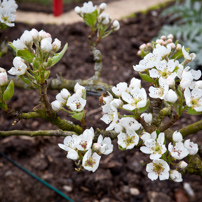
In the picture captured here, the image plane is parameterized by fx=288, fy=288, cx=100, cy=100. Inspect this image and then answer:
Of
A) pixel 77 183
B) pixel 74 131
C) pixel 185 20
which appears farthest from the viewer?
pixel 185 20

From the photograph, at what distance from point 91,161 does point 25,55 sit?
38 centimetres

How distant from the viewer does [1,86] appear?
2.89 feet

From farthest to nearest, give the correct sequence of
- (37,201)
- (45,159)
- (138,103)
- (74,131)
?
(45,159), (37,201), (74,131), (138,103)

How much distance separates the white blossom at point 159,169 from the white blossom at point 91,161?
0.17 meters

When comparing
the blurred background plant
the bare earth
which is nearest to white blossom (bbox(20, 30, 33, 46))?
the blurred background plant

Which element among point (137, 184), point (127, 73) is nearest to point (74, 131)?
point (137, 184)

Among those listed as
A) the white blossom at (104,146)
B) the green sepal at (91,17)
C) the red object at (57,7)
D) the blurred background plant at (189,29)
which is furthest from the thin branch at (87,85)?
the red object at (57,7)

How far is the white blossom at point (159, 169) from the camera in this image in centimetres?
85

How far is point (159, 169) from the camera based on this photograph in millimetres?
890

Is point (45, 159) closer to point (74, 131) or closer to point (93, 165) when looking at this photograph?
point (74, 131)

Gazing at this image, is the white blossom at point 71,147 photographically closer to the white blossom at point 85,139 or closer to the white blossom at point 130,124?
the white blossom at point 85,139

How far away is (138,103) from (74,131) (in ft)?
1.24

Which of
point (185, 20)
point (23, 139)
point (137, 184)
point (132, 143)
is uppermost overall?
point (132, 143)

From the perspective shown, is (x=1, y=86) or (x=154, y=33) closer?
(x=1, y=86)
